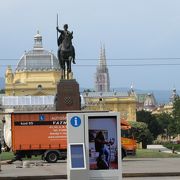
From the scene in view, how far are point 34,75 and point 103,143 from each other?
156060 mm

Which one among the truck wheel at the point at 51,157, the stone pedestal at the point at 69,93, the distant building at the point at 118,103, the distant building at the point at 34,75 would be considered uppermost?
the distant building at the point at 34,75

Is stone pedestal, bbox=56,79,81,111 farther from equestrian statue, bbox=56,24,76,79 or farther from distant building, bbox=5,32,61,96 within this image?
distant building, bbox=5,32,61,96

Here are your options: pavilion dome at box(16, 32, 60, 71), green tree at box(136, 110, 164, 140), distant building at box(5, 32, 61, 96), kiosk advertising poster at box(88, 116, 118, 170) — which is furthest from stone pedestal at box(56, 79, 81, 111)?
pavilion dome at box(16, 32, 60, 71)

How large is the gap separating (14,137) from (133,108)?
436 ft

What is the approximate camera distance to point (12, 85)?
172875mm

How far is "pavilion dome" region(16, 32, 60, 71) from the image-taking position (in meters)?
177

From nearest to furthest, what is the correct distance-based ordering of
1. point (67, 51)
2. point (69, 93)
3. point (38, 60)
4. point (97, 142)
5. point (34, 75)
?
point (97, 142), point (69, 93), point (67, 51), point (34, 75), point (38, 60)

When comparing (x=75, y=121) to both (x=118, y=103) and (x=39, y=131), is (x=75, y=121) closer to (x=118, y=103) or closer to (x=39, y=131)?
(x=39, y=131)

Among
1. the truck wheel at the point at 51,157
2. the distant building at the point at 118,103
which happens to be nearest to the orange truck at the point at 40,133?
the truck wheel at the point at 51,157

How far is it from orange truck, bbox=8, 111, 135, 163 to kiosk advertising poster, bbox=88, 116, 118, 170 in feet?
72.3

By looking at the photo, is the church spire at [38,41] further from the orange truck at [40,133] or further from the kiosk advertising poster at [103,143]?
the kiosk advertising poster at [103,143]

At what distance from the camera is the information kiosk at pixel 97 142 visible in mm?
19188

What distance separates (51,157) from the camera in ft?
138

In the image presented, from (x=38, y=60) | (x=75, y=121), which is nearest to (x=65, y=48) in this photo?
(x=75, y=121)
